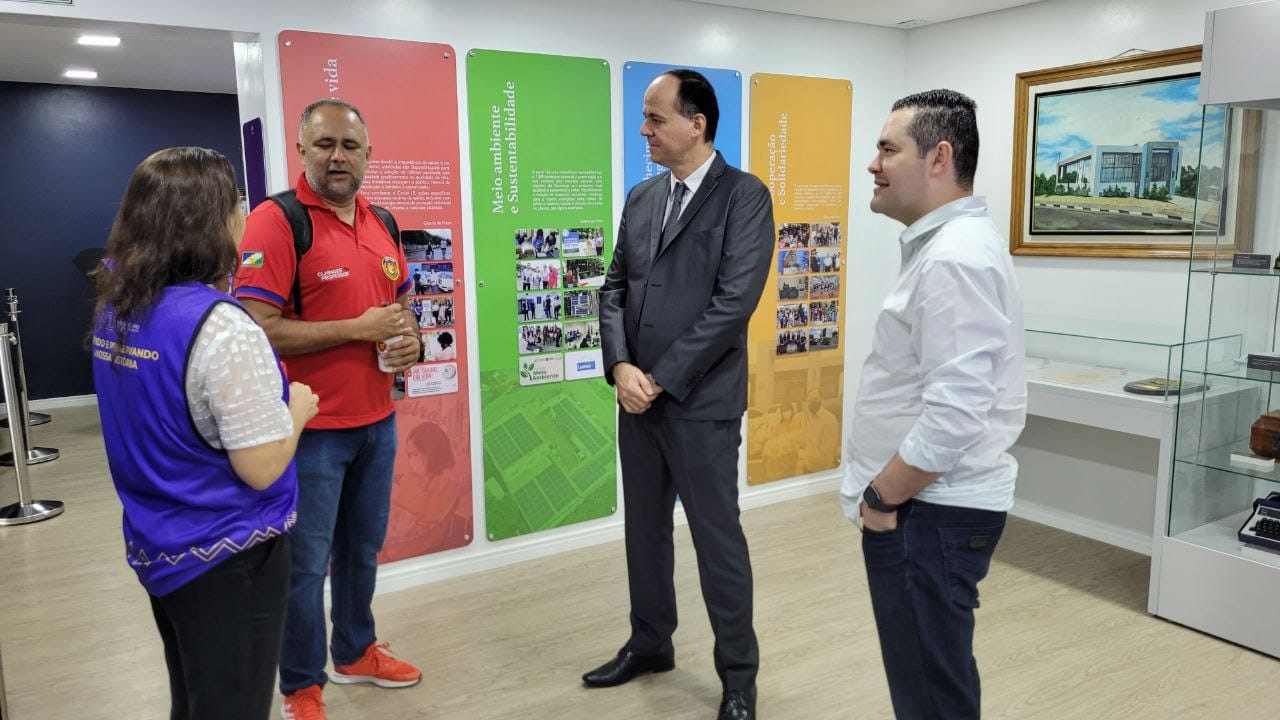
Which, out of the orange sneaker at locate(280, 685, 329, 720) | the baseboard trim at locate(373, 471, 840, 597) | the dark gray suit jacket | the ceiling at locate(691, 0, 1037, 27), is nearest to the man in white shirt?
the dark gray suit jacket

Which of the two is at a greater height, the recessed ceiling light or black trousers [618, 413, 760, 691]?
the recessed ceiling light

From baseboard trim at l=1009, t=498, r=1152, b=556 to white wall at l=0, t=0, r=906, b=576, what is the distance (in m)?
0.99

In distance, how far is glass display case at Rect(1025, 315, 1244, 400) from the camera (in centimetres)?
312

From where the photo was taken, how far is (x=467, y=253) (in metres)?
3.52

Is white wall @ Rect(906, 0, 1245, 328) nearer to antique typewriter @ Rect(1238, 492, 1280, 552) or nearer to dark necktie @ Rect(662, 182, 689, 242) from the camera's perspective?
antique typewriter @ Rect(1238, 492, 1280, 552)

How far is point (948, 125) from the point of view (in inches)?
63.2

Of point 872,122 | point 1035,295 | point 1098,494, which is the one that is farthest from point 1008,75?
point 1098,494

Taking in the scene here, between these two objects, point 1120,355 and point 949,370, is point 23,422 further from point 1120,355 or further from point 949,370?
point 1120,355

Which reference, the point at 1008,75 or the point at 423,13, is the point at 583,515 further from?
the point at 1008,75

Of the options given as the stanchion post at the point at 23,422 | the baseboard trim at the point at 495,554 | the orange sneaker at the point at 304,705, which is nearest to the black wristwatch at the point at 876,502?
the orange sneaker at the point at 304,705

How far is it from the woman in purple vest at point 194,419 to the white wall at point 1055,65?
356 centimetres

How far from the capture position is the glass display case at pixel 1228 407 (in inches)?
116

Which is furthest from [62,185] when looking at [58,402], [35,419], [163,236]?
[163,236]

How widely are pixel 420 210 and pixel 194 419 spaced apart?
2.05 m
